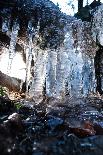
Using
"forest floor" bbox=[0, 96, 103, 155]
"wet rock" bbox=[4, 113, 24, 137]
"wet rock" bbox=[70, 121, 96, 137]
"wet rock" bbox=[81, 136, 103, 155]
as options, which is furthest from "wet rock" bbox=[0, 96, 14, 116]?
"wet rock" bbox=[81, 136, 103, 155]

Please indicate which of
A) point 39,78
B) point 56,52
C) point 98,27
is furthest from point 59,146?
point 98,27

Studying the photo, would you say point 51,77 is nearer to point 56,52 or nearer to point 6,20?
point 56,52

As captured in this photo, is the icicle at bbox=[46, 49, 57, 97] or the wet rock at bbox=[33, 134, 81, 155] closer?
the wet rock at bbox=[33, 134, 81, 155]

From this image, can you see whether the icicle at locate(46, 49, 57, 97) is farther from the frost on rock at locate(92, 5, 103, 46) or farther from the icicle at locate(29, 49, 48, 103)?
the frost on rock at locate(92, 5, 103, 46)

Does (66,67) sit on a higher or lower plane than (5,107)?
higher

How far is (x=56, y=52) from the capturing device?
380 inches

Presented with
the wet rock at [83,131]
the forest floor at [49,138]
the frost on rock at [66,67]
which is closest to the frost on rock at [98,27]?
the frost on rock at [66,67]

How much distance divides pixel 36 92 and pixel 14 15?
8.67 ft

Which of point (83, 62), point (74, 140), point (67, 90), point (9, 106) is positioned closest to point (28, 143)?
point (74, 140)

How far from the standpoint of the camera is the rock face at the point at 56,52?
350 inches

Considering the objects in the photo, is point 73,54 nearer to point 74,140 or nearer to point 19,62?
point 19,62

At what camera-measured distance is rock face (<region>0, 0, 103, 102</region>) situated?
8891mm

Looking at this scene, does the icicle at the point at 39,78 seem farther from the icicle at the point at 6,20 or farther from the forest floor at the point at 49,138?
the forest floor at the point at 49,138

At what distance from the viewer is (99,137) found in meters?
3.79
